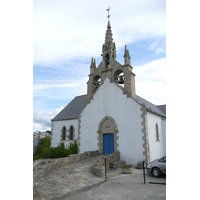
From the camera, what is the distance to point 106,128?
1520 cm

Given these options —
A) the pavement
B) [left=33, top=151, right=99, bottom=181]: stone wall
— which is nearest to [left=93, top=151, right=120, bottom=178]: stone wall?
the pavement

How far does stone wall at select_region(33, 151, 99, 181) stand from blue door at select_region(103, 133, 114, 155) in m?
0.83

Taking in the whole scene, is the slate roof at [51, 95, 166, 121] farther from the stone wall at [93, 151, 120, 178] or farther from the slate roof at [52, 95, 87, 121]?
the stone wall at [93, 151, 120, 178]

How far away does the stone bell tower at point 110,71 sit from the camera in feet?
49.5

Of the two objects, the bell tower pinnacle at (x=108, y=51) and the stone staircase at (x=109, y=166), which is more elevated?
the bell tower pinnacle at (x=108, y=51)

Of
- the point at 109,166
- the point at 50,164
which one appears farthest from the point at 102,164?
the point at 50,164

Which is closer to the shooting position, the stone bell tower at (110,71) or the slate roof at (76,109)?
the stone bell tower at (110,71)

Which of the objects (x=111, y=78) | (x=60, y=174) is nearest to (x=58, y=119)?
(x=111, y=78)

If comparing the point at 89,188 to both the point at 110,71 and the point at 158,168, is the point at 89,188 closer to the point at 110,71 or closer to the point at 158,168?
the point at 158,168

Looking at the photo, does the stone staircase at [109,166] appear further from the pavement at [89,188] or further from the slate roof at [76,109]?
the slate roof at [76,109]

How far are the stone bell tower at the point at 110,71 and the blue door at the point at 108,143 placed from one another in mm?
4166

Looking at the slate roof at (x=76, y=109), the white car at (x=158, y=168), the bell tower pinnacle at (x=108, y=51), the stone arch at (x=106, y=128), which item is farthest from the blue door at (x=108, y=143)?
the slate roof at (x=76, y=109)
